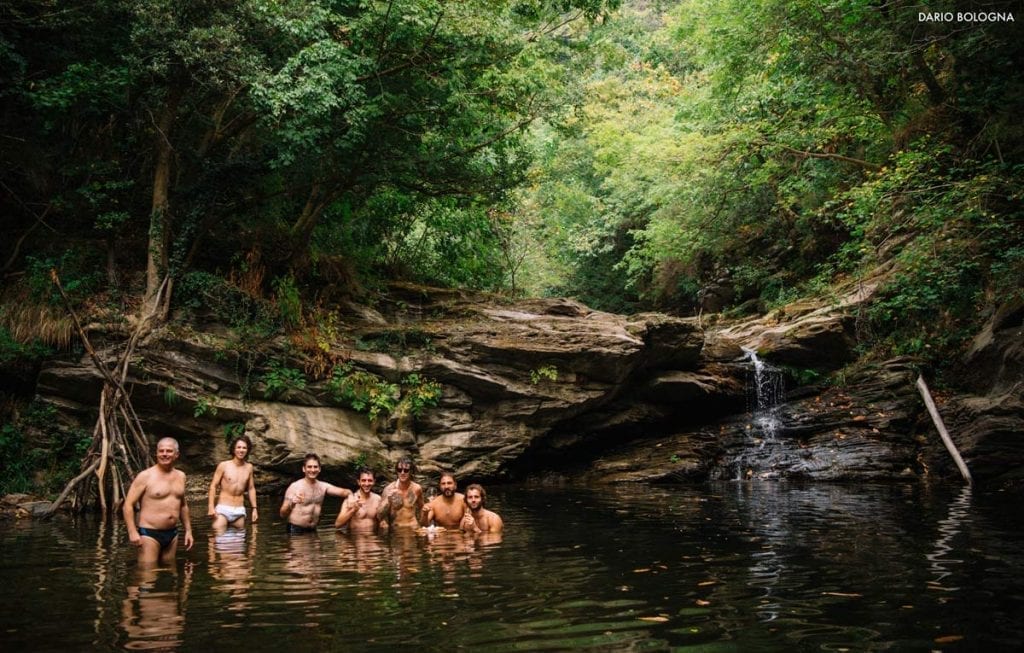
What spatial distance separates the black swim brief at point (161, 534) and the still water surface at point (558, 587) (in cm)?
27

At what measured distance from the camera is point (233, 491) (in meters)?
9.93

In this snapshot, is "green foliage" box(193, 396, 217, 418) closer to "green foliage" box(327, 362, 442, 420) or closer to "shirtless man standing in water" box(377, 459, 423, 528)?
"green foliage" box(327, 362, 442, 420)

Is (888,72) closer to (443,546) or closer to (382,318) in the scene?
(382,318)

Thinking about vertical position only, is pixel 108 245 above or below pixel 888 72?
below

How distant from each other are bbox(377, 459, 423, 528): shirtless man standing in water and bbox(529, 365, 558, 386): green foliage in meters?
6.14

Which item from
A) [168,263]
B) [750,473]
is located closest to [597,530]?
[750,473]

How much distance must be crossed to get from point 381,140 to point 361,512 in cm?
808

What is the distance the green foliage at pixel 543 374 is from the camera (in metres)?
16.0

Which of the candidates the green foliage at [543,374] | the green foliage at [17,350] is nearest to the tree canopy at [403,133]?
the green foliage at [17,350]

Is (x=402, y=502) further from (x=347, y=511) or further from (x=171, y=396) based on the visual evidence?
(x=171, y=396)

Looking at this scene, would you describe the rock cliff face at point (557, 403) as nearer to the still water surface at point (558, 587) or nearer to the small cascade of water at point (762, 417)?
the small cascade of water at point (762, 417)

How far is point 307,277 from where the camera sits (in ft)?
56.9

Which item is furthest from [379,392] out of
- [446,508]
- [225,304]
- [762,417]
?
[762,417]

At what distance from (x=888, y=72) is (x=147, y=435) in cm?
1710
